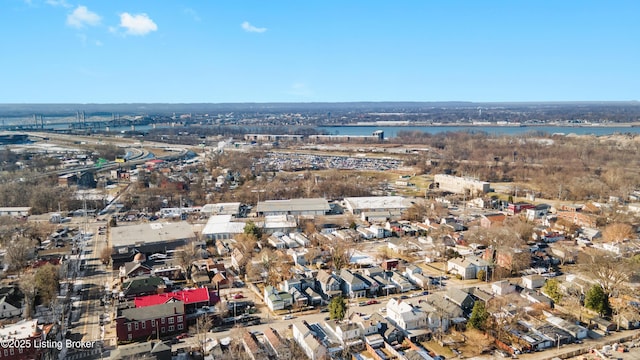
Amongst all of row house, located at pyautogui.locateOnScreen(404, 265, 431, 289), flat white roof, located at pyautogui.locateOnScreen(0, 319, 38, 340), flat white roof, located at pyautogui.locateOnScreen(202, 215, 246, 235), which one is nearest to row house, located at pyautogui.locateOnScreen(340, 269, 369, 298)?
row house, located at pyautogui.locateOnScreen(404, 265, 431, 289)

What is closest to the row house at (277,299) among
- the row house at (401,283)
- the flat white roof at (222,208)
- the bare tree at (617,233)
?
the row house at (401,283)

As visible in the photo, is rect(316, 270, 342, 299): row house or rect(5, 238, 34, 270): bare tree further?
rect(5, 238, 34, 270): bare tree

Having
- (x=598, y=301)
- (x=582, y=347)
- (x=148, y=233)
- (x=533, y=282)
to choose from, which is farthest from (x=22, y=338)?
(x=598, y=301)

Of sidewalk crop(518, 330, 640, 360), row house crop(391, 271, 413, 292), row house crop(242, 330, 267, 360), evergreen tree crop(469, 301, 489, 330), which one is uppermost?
evergreen tree crop(469, 301, 489, 330)

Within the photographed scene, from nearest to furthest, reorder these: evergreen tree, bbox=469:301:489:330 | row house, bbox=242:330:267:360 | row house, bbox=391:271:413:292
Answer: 1. row house, bbox=242:330:267:360
2. evergreen tree, bbox=469:301:489:330
3. row house, bbox=391:271:413:292

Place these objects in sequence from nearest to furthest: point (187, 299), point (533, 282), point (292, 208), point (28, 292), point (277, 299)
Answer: point (187, 299)
point (28, 292)
point (277, 299)
point (533, 282)
point (292, 208)

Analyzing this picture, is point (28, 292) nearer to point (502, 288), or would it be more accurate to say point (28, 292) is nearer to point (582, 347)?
point (502, 288)

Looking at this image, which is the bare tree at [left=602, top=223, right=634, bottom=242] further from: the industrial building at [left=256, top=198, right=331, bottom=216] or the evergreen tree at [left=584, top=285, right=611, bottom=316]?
the industrial building at [left=256, top=198, right=331, bottom=216]

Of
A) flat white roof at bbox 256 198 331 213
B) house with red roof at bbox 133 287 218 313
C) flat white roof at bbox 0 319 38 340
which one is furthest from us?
flat white roof at bbox 256 198 331 213

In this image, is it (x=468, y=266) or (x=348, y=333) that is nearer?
(x=348, y=333)
